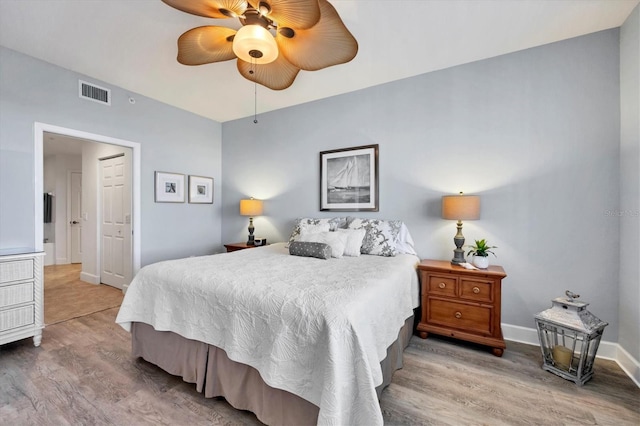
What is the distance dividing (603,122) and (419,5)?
187 cm

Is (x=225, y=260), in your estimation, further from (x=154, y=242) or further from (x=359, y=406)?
(x=154, y=242)

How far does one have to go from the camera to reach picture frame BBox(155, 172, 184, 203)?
3.78m

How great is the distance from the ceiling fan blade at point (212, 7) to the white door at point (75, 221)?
674cm

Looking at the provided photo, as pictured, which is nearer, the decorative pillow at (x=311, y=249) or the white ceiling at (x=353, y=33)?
the white ceiling at (x=353, y=33)

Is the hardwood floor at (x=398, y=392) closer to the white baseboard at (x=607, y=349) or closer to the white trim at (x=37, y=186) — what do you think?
the white baseboard at (x=607, y=349)

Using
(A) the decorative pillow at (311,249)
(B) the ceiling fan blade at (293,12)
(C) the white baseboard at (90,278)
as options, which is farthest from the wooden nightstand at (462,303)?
(C) the white baseboard at (90,278)

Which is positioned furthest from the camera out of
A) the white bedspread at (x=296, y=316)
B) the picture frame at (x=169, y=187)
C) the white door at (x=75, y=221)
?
the white door at (x=75, y=221)

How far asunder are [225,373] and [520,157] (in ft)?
10.1

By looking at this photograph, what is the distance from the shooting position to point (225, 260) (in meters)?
2.31

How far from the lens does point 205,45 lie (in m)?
1.92

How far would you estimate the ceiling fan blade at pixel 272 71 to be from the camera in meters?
2.15

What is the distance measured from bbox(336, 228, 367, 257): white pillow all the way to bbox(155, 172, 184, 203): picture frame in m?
2.74

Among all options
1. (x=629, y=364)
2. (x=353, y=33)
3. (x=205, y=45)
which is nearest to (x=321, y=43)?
(x=353, y=33)

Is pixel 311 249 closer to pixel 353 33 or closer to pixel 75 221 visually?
pixel 353 33
